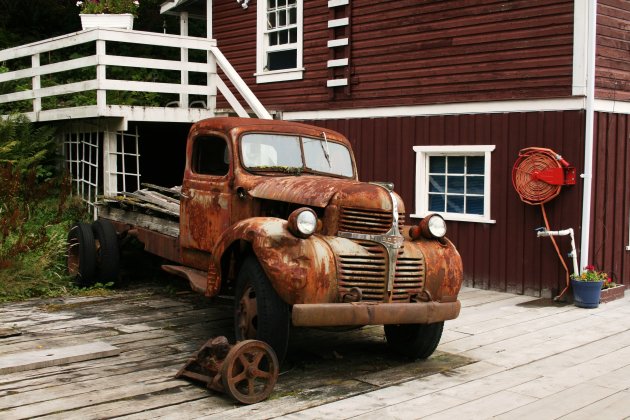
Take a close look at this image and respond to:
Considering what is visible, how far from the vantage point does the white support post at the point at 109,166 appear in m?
11.4

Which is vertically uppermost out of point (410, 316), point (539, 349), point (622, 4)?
point (622, 4)

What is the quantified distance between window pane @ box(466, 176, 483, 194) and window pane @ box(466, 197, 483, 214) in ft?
0.31

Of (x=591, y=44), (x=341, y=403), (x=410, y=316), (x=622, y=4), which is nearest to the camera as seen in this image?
(x=341, y=403)

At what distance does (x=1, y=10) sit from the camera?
19.9 meters

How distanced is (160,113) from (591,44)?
626 cm

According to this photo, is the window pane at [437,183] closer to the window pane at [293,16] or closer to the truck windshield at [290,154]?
the truck windshield at [290,154]

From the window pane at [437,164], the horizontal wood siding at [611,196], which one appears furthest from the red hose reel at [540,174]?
the window pane at [437,164]

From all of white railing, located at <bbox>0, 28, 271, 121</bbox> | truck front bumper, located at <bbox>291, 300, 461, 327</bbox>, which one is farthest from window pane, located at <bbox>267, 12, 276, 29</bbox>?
truck front bumper, located at <bbox>291, 300, 461, 327</bbox>

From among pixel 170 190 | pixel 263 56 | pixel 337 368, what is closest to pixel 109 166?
pixel 170 190

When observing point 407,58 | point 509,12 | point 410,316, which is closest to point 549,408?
point 410,316

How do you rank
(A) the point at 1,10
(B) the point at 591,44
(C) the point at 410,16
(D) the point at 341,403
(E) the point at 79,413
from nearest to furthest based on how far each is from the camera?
1. (E) the point at 79,413
2. (D) the point at 341,403
3. (B) the point at 591,44
4. (C) the point at 410,16
5. (A) the point at 1,10

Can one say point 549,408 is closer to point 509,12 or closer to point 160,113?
point 509,12

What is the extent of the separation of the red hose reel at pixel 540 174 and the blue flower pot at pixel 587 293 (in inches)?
43.6

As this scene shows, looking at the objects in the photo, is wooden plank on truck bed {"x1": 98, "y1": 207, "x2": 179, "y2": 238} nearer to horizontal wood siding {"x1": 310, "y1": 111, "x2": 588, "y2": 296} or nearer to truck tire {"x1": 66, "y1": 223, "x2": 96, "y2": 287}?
truck tire {"x1": 66, "y1": 223, "x2": 96, "y2": 287}
